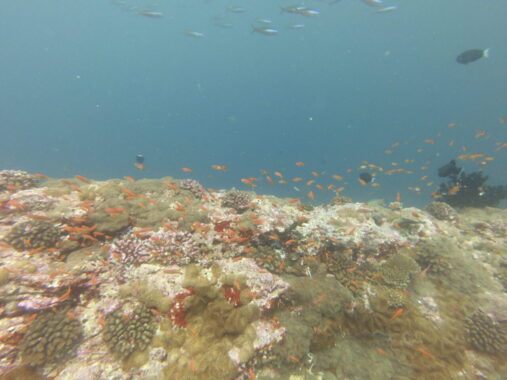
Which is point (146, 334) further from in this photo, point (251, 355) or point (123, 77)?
point (123, 77)

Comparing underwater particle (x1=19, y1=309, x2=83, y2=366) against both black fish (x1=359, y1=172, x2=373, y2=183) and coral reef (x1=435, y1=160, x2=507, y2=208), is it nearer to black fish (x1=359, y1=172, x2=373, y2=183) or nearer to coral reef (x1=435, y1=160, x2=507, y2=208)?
black fish (x1=359, y1=172, x2=373, y2=183)

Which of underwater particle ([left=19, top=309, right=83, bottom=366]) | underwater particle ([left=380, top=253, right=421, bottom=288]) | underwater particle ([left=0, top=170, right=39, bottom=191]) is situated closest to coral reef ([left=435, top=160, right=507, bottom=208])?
underwater particle ([left=380, top=253, right=421, bottom=288])

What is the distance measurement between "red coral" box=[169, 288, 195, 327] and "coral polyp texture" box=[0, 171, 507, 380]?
0.02m

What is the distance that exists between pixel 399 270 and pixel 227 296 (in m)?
4.51

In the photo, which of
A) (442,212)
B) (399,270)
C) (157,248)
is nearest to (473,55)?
(442,212)

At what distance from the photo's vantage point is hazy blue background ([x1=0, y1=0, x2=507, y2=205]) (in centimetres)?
9225

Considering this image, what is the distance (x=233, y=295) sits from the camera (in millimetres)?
4562

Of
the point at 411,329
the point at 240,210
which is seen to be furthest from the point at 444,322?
the point at 240,210

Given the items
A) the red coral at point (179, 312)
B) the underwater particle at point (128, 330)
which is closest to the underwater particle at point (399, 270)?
the red coral at point (179, 312)

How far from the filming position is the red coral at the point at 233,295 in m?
4.51

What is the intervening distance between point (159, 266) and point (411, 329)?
5978 mm

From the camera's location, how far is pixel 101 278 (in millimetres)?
4586

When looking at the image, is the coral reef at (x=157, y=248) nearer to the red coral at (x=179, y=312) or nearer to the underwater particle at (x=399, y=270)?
the red coral at (x=179, y=312)

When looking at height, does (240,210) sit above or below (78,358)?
above
